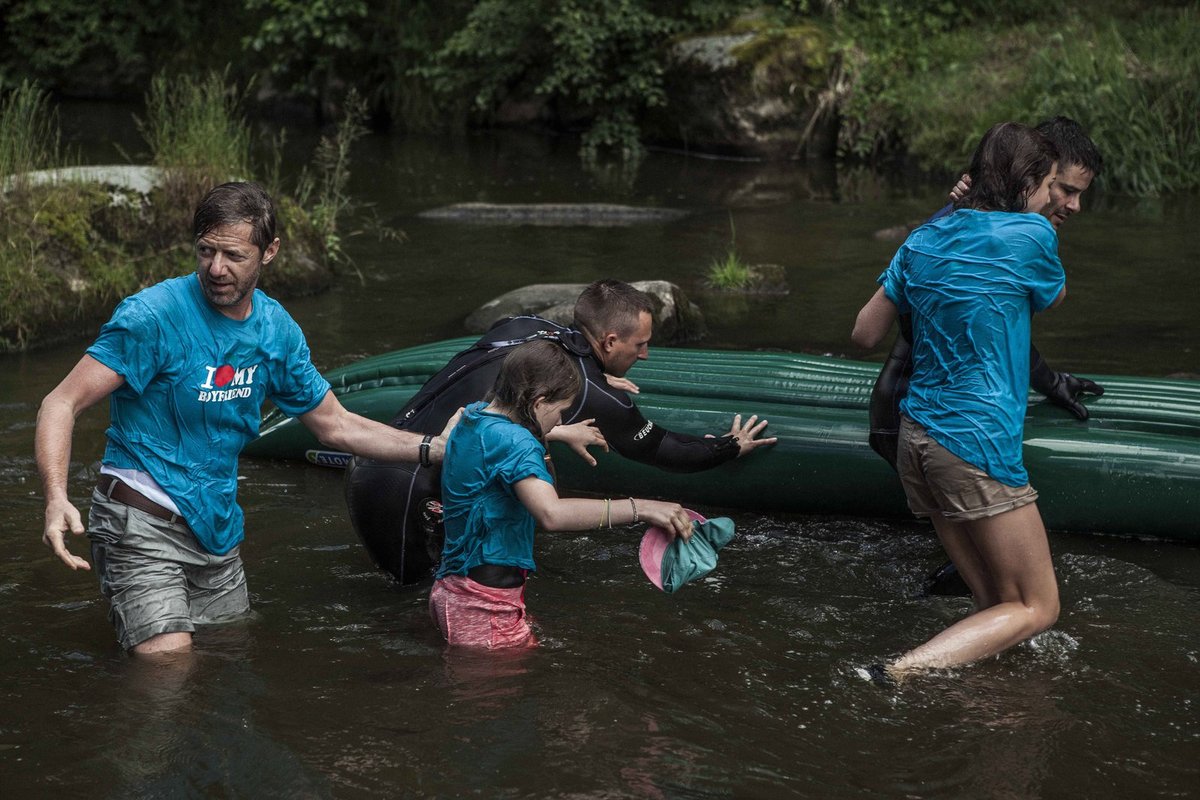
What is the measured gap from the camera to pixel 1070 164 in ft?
14.6

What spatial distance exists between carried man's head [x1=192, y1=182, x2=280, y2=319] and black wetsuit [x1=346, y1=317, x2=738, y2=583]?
38.4 inches

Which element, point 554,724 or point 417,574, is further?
point 417,574

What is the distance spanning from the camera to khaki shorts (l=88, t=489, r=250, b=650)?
13.3ft

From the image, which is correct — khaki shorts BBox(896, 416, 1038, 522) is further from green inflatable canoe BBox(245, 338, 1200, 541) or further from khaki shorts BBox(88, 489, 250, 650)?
khaki shorts BBox(88, 489, 250, 650)

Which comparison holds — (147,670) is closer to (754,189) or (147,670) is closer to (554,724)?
(554,724)

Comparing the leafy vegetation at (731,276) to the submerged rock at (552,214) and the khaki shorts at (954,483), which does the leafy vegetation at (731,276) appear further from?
the khaki shorts at (954,483)

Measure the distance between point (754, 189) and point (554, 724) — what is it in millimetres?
11256

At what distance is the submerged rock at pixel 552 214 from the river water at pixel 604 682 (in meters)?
6.28

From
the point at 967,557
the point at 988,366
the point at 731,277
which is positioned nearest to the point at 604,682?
the point at 967,557

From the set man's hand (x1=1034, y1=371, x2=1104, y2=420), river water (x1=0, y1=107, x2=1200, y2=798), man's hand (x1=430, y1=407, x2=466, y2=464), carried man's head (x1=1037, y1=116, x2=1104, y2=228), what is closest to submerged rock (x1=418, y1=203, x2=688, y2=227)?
river water (x1=0, y1=107, x2=1200, y2=798)

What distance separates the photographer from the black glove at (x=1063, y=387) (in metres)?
5.43

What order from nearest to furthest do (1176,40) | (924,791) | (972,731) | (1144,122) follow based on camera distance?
1. (924,791)
2. (972,731)
3. (1144,122)
4. (1176,40)

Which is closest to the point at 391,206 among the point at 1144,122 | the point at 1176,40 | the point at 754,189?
the point at 754,189

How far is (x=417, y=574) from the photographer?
16.8 ft
